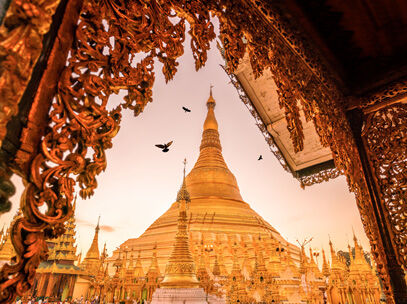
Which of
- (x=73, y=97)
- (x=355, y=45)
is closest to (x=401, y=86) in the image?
(x=355, y=45)

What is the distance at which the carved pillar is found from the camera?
3.74m

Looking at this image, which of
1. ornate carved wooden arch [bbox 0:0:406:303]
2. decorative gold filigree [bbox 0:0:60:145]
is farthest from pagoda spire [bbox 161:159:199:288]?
decorative gold filigree [bbox 0:0:60:145]

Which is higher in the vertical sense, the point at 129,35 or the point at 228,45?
the point at 228,45

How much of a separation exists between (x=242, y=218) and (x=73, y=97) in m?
20.2

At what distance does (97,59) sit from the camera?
1.36 metres

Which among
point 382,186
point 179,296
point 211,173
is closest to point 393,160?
point 382,186

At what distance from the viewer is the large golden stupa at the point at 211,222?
16702 millimetres

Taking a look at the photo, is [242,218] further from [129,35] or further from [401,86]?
[129,35]

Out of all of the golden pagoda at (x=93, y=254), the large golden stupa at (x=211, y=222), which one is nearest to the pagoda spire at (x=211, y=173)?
the large golden stupa at (x=211, y=222)

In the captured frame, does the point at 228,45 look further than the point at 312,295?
No

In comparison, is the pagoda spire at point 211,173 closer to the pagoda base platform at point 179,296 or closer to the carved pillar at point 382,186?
the pagoda base platform at point 179,296

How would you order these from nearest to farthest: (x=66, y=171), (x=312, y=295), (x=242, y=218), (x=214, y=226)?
(x=66, y=171) → (x=312, y=295) → (x=214, y=226) → (x=242, y=218)

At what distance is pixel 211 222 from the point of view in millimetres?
19047

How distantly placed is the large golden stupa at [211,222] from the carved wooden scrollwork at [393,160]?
1141 centimetres
